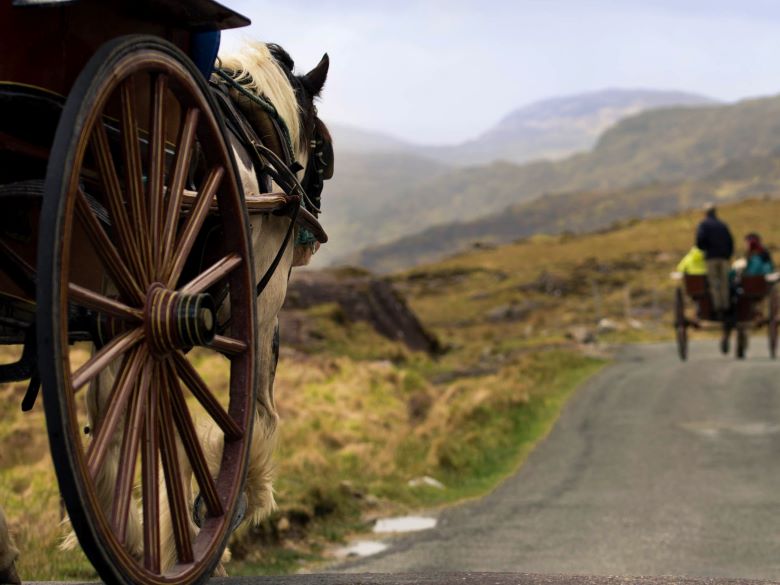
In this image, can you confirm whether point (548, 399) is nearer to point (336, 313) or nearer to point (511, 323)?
point (336, 313)

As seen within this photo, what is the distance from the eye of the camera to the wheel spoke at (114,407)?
3004 millimetres

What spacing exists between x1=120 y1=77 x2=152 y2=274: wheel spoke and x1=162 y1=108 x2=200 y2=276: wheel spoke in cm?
14

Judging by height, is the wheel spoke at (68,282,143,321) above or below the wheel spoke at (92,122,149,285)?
below

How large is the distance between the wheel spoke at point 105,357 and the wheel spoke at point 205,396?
24 cm

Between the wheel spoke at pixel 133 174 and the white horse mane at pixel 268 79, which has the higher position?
the white horse mane at pixel 268 79

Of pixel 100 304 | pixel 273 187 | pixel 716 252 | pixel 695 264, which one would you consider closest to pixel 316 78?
pixel 273 187

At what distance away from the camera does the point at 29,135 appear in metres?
3.44

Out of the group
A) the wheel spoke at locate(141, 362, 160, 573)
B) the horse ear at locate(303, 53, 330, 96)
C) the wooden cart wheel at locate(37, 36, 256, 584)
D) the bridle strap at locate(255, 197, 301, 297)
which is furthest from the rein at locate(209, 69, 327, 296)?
the wheel spoke at locate(141, 362, 160, 573)

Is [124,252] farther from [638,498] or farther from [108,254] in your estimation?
[638,498]

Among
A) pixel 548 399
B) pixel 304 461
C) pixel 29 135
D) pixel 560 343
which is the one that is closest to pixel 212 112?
pixel 29 135

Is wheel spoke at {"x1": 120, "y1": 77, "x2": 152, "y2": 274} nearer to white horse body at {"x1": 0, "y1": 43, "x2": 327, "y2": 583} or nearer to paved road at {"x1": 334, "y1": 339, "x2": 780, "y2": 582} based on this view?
white horse body at {"x1": 0, "y1": 43, "x2": 327, "y2": 583}

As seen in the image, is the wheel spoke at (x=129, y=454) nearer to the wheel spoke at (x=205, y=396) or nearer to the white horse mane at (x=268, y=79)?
the wheel spoke at (x=205, y=396)

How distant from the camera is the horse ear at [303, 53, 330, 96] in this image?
564cm

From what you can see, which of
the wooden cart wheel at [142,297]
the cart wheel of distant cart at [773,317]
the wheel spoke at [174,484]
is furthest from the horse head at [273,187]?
the cart wheel of distant cart at [773,317]
